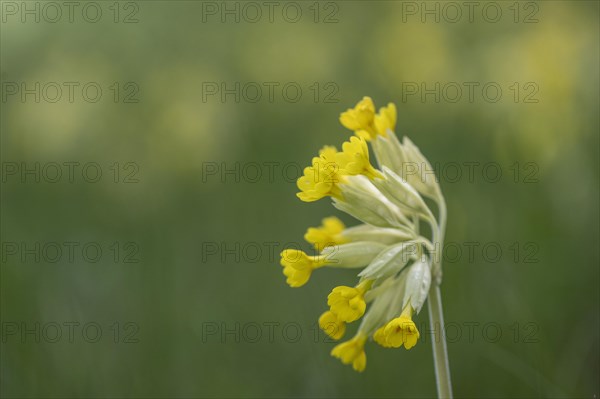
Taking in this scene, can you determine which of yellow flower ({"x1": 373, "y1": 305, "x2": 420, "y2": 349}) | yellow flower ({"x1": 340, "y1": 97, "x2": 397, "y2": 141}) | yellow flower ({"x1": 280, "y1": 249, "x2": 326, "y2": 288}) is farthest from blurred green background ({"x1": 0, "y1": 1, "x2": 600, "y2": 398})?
yellow flower ({"x1": 340, "y1": 97, "x2": 397, "y2": 141})

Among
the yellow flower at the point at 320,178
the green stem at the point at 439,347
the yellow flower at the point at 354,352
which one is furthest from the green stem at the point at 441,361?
the yellow flower at the point at 320,178

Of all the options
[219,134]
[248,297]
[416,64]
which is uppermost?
[416,64]

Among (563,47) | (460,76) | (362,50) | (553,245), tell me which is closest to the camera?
(553,245)

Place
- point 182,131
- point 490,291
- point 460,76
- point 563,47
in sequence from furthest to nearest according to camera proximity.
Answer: point 460,76 < point 182,131 < point 563,47 < point 490,291

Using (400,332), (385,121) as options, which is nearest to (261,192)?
(385,121)

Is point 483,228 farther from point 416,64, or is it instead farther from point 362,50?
point 362,50

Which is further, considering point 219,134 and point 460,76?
point 460,76

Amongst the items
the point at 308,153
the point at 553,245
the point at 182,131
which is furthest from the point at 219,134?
the point at 553,245
